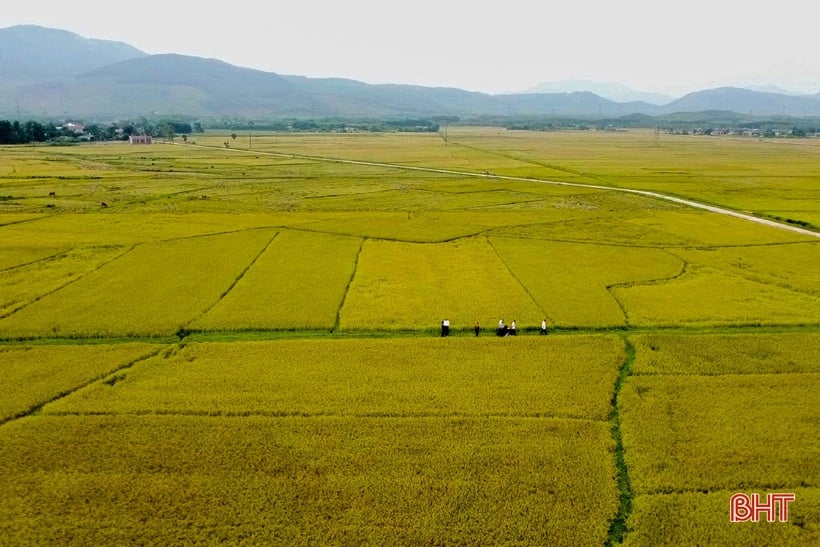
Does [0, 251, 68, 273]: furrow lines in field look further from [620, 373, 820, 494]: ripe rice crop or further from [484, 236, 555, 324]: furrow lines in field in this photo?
[620, 373, 820, 494]: ripe rice crop

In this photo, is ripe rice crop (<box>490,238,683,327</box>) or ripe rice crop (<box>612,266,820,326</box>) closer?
ripe rice crop (<box>612,266,820,326</box>)

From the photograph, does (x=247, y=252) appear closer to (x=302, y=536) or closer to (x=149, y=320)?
(x=149, y=320)

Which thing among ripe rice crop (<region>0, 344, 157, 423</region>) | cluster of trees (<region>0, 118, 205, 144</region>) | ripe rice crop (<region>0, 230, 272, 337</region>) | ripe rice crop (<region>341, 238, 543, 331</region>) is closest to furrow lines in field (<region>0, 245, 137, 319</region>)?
ripe rice crop (<region>0, 230, 272, 337</region>)

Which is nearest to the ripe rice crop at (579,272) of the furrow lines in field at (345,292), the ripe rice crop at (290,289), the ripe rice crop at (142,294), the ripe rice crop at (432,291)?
the ripe rice crop at (432,291)

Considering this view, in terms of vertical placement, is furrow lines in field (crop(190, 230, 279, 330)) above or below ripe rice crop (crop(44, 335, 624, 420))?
above

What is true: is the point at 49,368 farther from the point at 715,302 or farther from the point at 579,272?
the point at 715,302

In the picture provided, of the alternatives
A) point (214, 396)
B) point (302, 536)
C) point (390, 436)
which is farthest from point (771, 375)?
point (214, 396)
